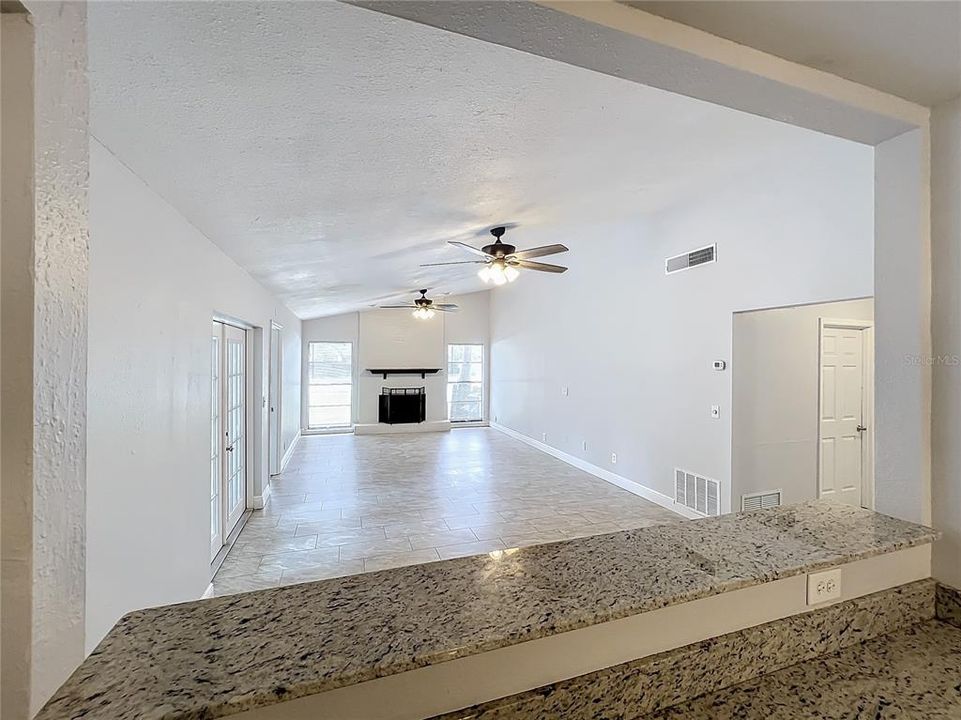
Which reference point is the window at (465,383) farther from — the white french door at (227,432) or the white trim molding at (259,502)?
the white french door at (227,432)

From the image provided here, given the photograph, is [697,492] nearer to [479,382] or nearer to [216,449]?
[216,449]

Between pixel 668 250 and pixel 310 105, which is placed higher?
pixel 668 250

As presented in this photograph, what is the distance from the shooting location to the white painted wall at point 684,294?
3.32 metres

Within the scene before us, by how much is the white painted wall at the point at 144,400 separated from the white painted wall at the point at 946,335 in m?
2.72

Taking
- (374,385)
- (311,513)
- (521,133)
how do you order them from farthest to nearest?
(374,385) < (311,513) < (521,133)

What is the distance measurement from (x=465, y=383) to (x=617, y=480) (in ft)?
18.8

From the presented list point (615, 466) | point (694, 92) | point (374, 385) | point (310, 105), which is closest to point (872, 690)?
point (694, 92)

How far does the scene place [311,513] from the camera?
4863 millimetres

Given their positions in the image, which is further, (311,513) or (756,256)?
(311,513)

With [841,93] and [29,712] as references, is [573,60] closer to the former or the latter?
[841,93]

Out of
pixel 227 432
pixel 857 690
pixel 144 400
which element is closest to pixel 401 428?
pixel 227 432

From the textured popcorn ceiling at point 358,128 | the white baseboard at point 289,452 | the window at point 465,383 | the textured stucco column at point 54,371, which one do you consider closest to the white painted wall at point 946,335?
the textured popcorn ceiling at point 358,128

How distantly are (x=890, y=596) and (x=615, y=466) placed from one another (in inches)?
190

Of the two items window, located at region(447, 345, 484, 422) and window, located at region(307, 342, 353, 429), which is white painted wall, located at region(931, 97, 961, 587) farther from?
window, located at region(307, 342, 353, 429)
